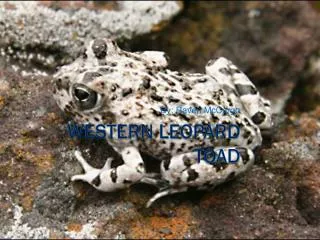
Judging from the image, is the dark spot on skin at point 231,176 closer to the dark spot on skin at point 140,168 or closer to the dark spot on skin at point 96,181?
the dark spot on skin at point 140,168

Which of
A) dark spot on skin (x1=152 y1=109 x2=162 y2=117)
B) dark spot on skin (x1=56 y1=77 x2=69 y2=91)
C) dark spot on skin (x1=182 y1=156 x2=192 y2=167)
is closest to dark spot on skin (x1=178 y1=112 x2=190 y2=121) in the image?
dark spot on skin (x1=152 y1=109 x2=162 y2=117)

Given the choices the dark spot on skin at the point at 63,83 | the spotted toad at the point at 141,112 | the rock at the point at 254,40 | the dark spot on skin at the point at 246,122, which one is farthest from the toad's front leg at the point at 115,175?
the rock at the point at 254,40

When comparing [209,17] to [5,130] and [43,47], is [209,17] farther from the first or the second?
[5,130]

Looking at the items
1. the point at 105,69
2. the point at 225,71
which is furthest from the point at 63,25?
the point at 225,71

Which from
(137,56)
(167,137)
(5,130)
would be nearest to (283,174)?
(167,137)

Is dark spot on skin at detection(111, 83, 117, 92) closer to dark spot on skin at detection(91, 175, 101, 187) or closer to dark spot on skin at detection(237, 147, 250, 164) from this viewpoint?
dark spot on skin at detection(91, 175, 101, 187)

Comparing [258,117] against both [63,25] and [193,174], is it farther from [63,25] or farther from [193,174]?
[63,25]
